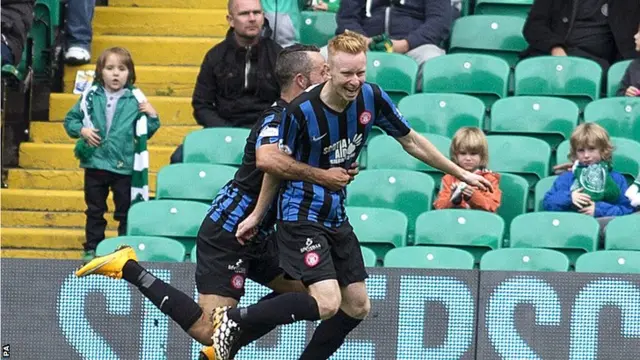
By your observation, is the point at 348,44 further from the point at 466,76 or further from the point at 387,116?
the point at 466,76

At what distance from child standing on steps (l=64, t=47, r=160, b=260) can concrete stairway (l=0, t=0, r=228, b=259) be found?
563 millimetres

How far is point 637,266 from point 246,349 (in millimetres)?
2280

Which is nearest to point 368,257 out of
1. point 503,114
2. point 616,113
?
point 503,114

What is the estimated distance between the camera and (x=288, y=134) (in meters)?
8.52

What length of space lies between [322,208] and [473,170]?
2173 mm

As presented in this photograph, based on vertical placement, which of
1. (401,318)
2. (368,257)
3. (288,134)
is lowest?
(401,318)

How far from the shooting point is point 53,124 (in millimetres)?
12625

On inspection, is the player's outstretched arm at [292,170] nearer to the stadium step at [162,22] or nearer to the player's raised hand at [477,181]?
the player's raised hand at [477,181]

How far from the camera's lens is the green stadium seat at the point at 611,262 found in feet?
32.8

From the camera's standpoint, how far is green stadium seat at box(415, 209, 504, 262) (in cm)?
1038

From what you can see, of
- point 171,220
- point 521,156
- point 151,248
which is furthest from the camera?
point 521,156

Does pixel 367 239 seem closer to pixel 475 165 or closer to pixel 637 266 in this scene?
pixel 475 165

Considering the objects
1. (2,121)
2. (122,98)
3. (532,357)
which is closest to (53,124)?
(2,121)

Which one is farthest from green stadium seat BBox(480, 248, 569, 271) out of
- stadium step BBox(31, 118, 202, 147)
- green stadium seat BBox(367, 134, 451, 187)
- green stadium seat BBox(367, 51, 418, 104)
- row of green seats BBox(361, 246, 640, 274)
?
stadium step BBox(31, 118, 202, 147)
